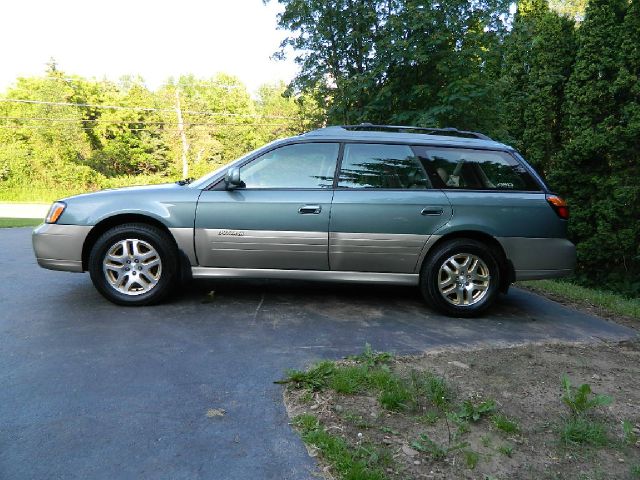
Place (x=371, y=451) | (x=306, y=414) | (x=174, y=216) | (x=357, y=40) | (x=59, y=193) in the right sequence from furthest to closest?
(x=59, y=193), (x=357, y=40), (x=174, y=216), (x=306, y=414), (x=371, y=451)

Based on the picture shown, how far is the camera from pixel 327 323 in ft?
13.7

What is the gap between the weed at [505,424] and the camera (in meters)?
2.41

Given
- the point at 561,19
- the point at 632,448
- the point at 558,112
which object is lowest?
the point at 632,448

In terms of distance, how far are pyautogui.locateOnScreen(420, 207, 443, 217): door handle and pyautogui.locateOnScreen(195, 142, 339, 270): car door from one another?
93 cm

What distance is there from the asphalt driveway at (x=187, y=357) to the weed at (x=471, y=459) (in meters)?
0.72

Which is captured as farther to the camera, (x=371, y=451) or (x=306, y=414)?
(x=306, y=414)

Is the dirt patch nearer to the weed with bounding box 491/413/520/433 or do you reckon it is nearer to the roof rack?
the weed with bounding box 491/413/520/433

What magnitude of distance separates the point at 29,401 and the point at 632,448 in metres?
3.23

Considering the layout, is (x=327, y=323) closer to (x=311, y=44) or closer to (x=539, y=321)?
(x=539, y=321)

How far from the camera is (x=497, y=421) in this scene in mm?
2471

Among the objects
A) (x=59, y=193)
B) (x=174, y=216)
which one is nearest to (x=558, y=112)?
(x=174, y=216)

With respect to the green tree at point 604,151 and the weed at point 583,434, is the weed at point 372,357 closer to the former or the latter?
the weed at point 583,434

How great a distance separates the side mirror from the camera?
4.44 m

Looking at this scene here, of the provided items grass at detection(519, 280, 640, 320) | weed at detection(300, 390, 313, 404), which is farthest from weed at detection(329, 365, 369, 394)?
grass at detection(519, 280, 640, 320)
